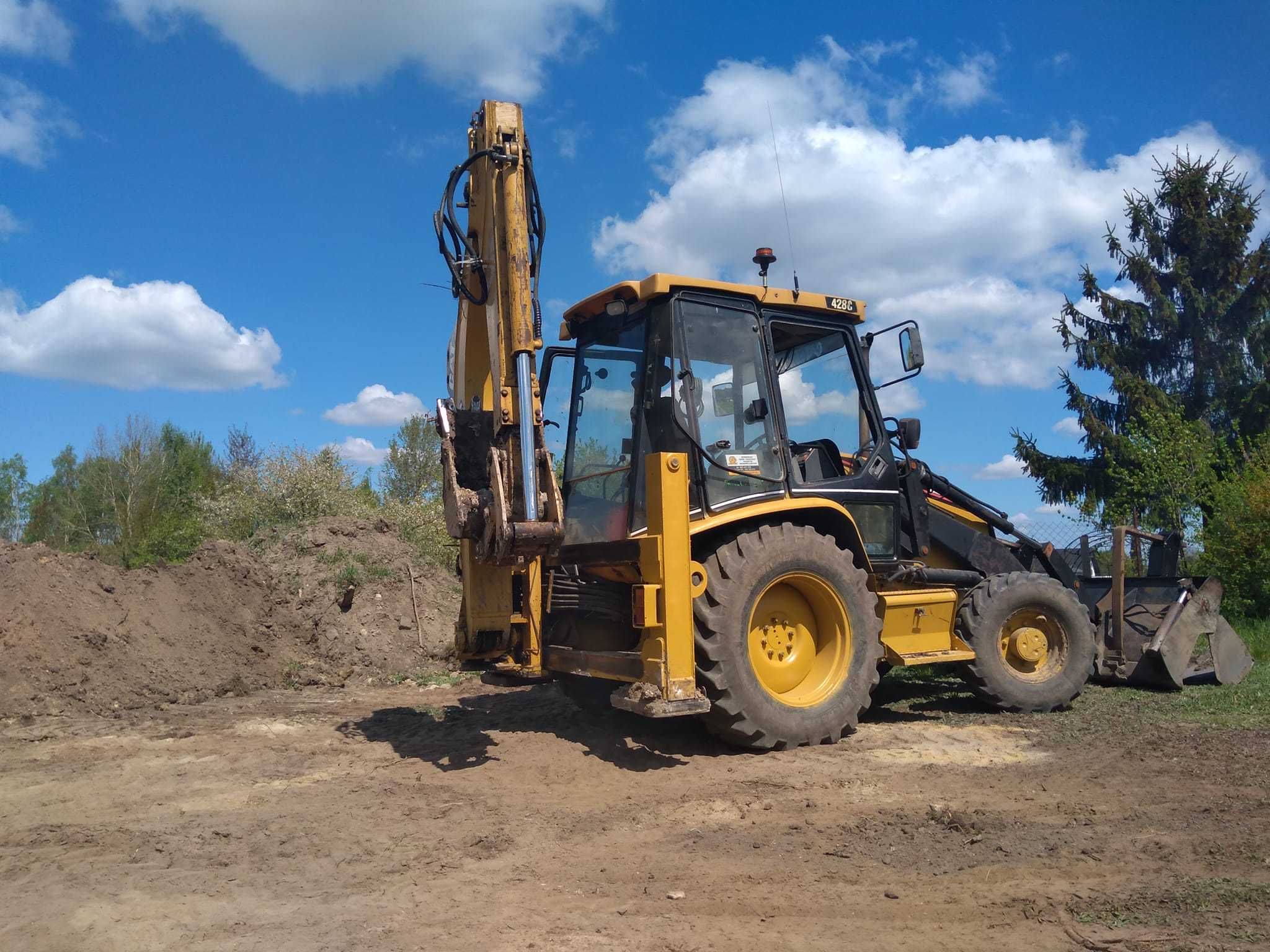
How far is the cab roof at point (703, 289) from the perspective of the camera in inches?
250

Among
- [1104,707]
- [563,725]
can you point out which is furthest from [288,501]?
[1104,707]

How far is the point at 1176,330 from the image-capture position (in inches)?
818

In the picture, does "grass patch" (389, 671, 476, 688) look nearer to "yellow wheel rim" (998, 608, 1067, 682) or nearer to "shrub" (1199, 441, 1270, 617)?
"yellow wheel rim" (998, 608, 1067, 682)

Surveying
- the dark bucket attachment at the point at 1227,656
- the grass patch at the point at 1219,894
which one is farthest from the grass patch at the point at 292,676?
the dark bucket attachment at the point at 1227,656

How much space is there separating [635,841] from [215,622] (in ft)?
27.7

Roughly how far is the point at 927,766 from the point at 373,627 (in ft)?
27.2

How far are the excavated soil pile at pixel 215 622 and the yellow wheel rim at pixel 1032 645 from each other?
6.87 metres

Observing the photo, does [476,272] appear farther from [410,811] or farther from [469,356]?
[410,811]

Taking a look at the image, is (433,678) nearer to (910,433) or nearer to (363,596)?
(363,596)

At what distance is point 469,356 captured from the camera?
23.4ft

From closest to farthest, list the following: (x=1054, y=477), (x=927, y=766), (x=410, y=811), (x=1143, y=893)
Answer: (x=1143, y=893) → (x=410, y=811) → (x=927, y=766) → (x=1054, y=477)

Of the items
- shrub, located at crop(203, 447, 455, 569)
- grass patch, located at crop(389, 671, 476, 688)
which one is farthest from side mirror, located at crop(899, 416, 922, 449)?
shrub, located at crop(203, 447, 455, 569)

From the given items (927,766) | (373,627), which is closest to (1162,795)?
(927,766)

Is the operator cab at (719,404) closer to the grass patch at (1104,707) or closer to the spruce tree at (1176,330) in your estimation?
the grass patch at (1104,707)
